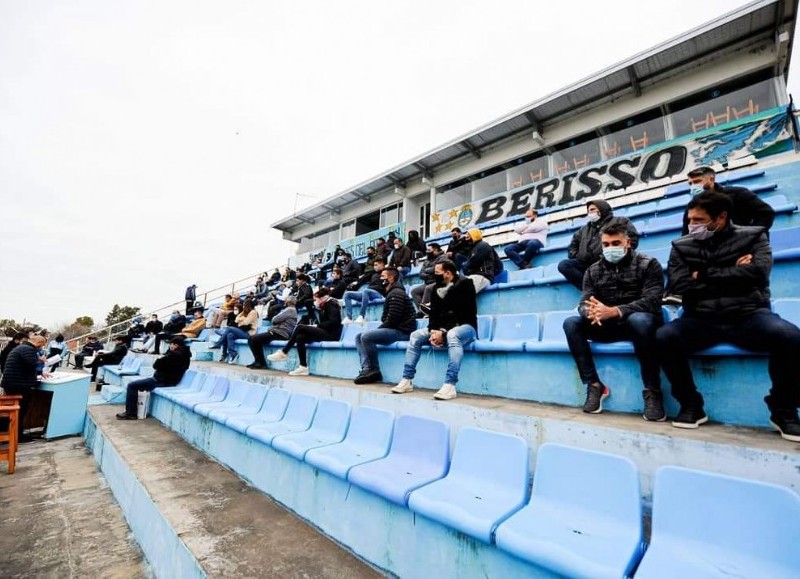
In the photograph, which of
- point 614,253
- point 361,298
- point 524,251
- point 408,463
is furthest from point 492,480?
point 361,298

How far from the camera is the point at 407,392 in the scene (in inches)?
115

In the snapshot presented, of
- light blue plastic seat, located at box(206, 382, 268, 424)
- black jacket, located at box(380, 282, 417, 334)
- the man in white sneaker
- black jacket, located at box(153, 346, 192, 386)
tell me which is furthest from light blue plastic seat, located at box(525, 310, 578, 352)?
black jacket, located at box(153, 346, 192, 386)

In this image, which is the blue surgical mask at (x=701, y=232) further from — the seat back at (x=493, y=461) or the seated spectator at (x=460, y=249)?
the seated spectator at (x=460, y=249)

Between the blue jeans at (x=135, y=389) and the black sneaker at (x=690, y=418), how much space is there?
6379 millimetres

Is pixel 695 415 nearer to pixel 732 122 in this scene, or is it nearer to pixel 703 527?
pixel 703 527

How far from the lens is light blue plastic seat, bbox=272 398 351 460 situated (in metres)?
2.46

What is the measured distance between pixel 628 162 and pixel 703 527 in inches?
368

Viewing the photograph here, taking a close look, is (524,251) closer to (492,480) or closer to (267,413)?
(267,413)

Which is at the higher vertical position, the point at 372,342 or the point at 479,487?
the point at 372,342

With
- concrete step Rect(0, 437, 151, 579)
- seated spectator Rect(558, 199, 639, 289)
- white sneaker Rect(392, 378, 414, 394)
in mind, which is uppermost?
seated spectator Rect(558, 199, 639, 289)

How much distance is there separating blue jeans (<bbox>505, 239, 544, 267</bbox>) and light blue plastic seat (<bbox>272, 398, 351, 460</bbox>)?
3.62m

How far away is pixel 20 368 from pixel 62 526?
11.7 feet

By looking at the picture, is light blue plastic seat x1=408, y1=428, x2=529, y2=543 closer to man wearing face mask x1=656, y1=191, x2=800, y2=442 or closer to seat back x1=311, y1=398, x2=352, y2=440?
man wearing face mask x1=656, y1=191, x2=800, y2=442

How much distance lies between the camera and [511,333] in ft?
10.5
